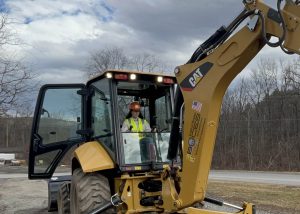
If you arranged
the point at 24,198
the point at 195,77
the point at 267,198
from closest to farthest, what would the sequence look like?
the point at 195,77, the point at 24,198, the point at 267,198

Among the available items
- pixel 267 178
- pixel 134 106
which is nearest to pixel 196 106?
pixel 134 106

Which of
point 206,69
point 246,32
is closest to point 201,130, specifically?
point 206,69

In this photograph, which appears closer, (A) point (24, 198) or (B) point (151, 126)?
(B) point (151, 126)

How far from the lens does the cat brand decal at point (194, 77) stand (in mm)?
5289

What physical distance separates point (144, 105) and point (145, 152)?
3.67ft

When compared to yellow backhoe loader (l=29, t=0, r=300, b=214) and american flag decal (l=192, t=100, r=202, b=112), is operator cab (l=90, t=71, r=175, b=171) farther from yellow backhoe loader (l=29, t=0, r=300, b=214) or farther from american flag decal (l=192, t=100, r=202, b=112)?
american flag decal (l=192, t=100, r=202, b=112)

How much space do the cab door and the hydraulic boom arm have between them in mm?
3486

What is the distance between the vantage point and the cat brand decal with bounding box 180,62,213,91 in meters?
5.29

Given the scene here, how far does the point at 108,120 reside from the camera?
22.7 feet

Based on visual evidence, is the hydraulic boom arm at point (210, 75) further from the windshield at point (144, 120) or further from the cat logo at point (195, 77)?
the windshield at point (144, 120)

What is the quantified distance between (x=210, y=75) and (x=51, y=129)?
14.8 feet

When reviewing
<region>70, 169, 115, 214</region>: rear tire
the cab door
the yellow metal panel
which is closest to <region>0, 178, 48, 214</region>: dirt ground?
the cab door

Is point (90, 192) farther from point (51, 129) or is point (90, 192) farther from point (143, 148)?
point (51, 129)

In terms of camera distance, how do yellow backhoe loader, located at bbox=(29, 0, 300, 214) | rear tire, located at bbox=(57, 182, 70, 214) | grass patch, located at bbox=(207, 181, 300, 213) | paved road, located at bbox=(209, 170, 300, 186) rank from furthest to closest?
paved road, located at bbox=(209, 170, 300, 186), grass patch, located at bbox=(207, 181, 300, 213), rear tire, located at bbox=(57, 182, 70, 214), yellow backhoe loader, located at bbox=(29, 0, 300, 214)
